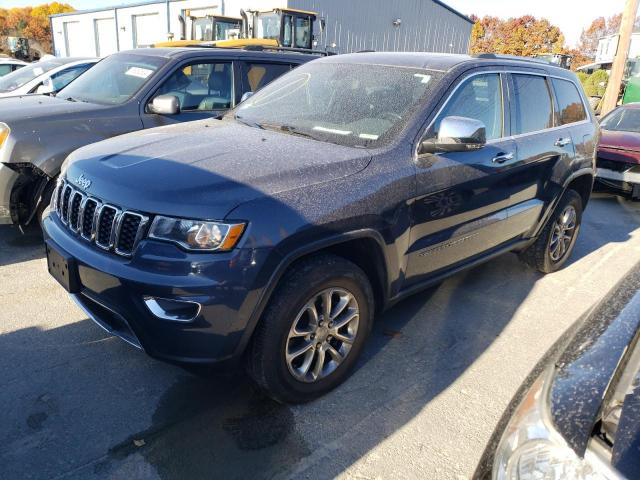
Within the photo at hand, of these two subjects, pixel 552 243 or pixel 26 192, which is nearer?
pixel 26 192

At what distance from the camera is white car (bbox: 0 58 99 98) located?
8288 millimetres

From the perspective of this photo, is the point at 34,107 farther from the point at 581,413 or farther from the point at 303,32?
the point at 303,32

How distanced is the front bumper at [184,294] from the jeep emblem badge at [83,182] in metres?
0.45

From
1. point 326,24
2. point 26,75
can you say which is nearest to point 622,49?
point 26,75

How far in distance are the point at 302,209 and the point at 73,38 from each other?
38.0 m

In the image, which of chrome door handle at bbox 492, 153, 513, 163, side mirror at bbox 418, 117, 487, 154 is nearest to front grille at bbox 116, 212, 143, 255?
side mirror at bbox 418, 117, 487, 154

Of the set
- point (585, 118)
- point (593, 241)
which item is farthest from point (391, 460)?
point (593, 241)

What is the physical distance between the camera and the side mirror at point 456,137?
295 centimetres

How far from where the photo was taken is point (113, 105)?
5.00m

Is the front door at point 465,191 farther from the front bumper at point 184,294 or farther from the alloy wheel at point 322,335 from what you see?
the front bumper at point 184,294

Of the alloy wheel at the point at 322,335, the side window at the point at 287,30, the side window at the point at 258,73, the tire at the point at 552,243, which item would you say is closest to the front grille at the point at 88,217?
the alloy wheel at the point at 322,335

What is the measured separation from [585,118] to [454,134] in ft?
8.75

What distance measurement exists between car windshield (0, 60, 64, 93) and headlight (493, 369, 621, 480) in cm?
941

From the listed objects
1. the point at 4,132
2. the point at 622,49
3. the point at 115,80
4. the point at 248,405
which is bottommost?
the point at 248,405
